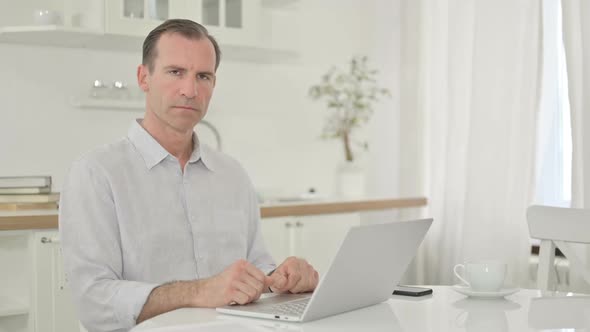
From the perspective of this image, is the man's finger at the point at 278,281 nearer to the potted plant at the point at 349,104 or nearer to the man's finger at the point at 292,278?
the man's finger at the point at 292,278

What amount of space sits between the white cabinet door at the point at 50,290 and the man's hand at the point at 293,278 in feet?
4.53

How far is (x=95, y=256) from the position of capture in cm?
182

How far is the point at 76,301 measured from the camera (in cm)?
184

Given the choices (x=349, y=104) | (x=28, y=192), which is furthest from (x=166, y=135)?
(x=349, y=104)

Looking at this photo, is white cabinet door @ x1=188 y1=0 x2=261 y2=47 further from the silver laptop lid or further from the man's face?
the silver laptop lid

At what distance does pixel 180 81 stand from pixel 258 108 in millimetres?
2492

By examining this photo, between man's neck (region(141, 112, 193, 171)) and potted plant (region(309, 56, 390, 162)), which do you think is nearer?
man's neck (region(141, 112, 193, 171))

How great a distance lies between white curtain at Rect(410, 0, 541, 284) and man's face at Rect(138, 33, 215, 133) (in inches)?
88.2

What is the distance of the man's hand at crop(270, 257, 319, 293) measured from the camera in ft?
5.95


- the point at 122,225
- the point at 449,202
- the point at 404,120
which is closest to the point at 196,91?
the point at 122,225

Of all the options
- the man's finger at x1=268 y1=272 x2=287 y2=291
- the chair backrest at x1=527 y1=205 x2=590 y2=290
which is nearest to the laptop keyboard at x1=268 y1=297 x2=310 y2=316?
the man's finger at x1=268 y1=272 x2=287 y2=291

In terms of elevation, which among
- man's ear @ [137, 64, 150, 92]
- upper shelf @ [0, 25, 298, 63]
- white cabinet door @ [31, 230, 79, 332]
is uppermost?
upper shelf @ [0, 25, 298, 63]

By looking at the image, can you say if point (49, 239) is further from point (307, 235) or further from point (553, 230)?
point (553, 230)

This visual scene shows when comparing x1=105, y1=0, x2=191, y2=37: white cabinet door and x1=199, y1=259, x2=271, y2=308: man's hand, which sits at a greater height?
x1=105, y1=0, x2=191, y2=37: white cabinet door
